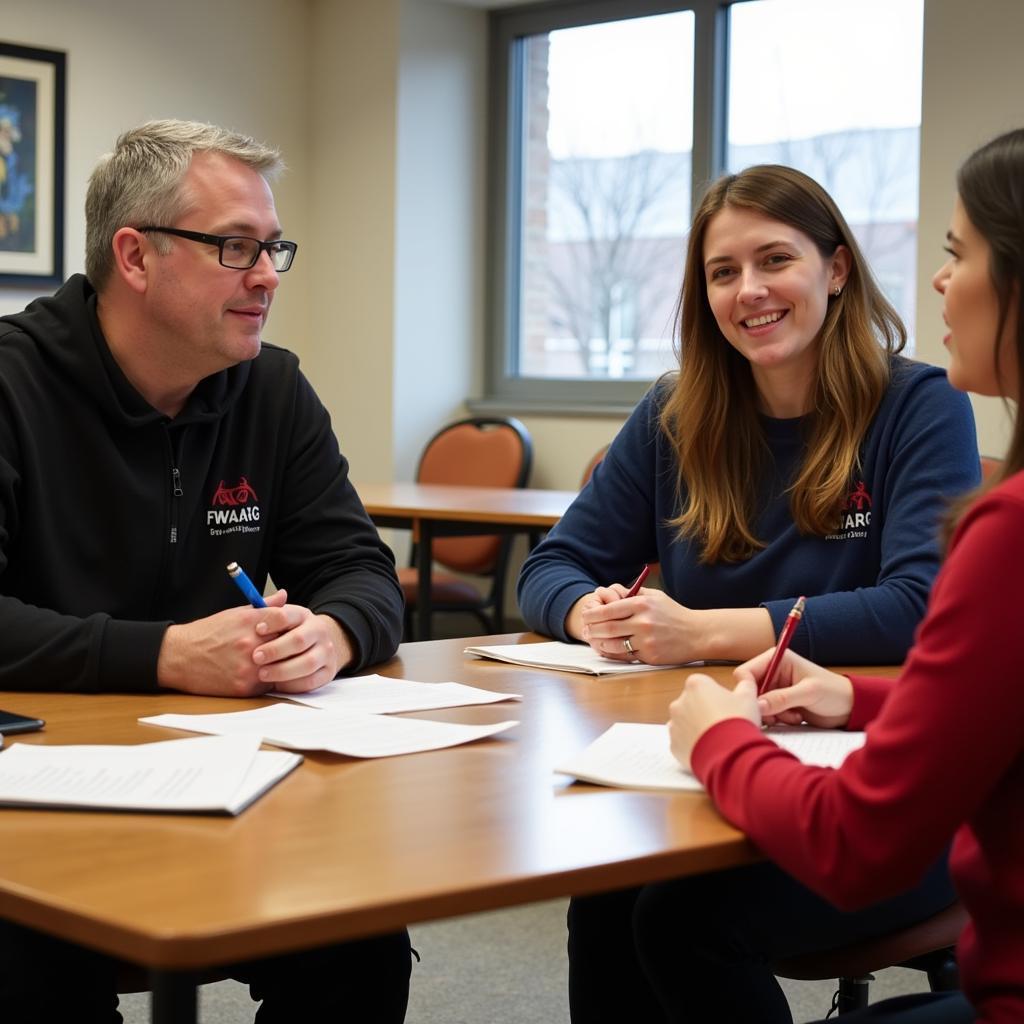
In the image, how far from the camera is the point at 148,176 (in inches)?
76.1

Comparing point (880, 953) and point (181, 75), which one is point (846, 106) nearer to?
point (181, 75)

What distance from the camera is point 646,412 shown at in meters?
2.21

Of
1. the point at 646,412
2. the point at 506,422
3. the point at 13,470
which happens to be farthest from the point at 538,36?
the point at 13,470

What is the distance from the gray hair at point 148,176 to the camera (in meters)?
1.93

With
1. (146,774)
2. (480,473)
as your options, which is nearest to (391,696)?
(146,774)

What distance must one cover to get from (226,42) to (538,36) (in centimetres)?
126

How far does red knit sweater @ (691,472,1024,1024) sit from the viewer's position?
973 mm

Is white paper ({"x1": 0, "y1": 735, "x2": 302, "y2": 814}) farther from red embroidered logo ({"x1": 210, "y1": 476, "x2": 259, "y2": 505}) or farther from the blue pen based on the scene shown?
red embroidered logo ({"x1": 210, "y1": 476, "x2": 259, "y2": 505})

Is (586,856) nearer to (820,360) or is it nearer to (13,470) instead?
(13,470)

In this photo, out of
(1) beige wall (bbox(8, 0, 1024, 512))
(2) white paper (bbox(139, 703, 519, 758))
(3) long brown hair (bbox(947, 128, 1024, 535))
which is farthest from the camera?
(1) beige wall (bbox(8, 0, 1024, 512))

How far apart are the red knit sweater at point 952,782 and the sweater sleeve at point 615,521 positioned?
1.10 metres

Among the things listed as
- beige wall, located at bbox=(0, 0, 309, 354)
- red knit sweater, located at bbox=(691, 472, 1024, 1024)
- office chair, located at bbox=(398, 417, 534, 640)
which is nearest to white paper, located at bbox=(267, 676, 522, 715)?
red knit sweater, located at bbox=(691, 472, 1024, 1024)

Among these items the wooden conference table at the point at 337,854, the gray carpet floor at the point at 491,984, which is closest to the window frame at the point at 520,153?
the gray carpet floor at the point at 491,984

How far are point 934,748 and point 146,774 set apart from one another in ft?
2.05
